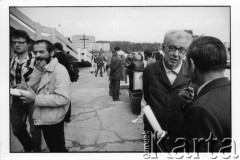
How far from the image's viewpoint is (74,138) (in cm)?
206

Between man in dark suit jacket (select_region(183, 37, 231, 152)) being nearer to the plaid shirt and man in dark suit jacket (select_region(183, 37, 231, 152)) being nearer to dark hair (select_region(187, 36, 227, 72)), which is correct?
dark hair (select_region(187, 36, 227, 72))

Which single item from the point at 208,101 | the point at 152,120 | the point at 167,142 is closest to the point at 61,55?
the point at 152,120

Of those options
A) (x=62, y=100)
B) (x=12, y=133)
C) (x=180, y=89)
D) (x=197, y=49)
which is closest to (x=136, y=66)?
(x=180, y=89)

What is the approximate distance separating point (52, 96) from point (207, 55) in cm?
108

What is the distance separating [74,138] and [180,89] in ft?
3.40

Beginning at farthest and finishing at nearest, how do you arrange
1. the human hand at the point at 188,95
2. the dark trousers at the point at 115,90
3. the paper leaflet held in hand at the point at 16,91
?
the dark trousers at the point at 115,90
the paper leaflet held in hand at the point at 16,91
the human hand at the point at 188,95

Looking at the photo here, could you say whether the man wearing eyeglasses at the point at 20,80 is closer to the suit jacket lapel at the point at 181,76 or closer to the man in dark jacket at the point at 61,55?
the man in dark jacket at the point at 61,55

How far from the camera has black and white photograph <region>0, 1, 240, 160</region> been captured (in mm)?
1690

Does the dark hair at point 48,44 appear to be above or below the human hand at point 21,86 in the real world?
above

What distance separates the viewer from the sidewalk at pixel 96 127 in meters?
2.03

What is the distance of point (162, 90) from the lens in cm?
166

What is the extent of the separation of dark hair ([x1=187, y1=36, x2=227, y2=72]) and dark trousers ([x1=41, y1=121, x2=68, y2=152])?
3.65ft

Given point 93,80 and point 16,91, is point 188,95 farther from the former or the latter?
point 16,91

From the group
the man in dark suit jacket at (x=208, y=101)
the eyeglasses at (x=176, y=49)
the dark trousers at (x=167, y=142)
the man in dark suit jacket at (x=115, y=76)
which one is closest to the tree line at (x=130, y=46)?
the man in dark suit jacket at (x=115, y=76)
